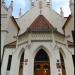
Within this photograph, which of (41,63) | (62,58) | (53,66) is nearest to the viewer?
(53,66)

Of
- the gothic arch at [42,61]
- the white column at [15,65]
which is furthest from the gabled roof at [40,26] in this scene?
the white column at [15,65]

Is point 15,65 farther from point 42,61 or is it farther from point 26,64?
point 42,61

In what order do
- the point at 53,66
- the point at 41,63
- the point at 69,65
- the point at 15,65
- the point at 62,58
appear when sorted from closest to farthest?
the point at 53,66 < the point at 41,63 < the point at 15,65 < the point at 69,65 < the point at 62,58

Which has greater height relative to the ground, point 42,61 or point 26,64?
point 42,61

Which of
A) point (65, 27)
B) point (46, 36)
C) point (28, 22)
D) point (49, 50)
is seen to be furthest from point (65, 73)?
point (28, 22)

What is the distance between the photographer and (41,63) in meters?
18.7

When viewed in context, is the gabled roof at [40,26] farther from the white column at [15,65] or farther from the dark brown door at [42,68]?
the dark brown door at [42,68]

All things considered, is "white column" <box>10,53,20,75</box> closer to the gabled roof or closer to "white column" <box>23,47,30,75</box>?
"white column" <box>23,47,30,75</box>

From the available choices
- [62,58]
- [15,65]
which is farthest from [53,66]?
[15,65]

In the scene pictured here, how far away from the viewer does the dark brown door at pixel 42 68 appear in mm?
18234

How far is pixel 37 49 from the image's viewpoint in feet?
61.4

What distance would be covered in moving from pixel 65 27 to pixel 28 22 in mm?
4845

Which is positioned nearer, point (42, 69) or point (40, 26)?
point (42, 69)

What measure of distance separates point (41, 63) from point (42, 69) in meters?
0.60
